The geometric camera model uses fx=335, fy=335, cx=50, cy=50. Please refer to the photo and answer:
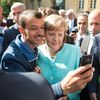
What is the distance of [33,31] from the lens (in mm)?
2348

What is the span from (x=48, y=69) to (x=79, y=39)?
2218 mm

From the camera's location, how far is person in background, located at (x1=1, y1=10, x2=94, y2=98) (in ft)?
6.39

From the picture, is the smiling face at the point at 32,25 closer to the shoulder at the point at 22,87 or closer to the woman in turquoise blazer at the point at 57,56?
the woman in turquoise blazer at the point at 57,56

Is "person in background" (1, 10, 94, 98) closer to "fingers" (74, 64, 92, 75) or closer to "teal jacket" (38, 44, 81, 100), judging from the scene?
"fingers" (74, 64, 92, 75)

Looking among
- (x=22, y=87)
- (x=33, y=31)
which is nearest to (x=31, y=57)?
(x=33, y=31)

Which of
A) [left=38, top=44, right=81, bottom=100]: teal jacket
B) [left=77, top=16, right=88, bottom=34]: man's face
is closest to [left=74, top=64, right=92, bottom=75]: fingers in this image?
[left=38, top=44, right=81, bottom=100]: teal jacket

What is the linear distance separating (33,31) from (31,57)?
0.23 m

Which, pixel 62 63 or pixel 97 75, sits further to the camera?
pixel 97 75

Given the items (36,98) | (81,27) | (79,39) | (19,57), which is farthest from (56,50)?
(81,27)

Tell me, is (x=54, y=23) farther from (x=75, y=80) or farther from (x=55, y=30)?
(x=75, y=80)

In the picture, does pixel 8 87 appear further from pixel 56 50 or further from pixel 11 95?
pixel 56 50

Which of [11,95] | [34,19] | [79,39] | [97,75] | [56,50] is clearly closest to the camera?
[11,95]

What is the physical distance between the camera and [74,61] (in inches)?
95.9

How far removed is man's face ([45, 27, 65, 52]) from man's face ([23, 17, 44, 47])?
10cm
